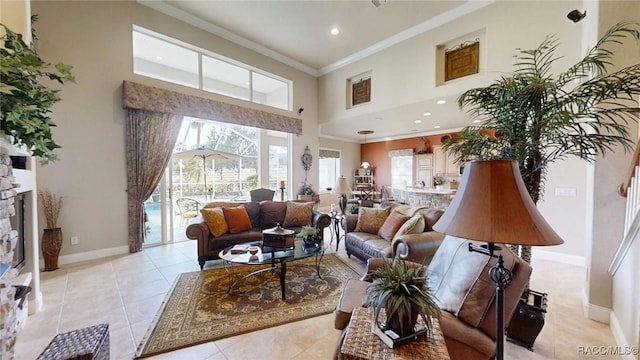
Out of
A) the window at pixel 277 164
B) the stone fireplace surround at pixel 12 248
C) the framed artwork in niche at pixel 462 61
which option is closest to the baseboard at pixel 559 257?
the framed artwork in niche at pixel 462 61

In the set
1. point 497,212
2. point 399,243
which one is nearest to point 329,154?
point 399,243

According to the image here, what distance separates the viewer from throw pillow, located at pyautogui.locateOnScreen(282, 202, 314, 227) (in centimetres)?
446

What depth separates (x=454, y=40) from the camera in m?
4.57

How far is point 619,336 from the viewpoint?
6.71 ft

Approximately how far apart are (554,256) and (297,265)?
4209mm

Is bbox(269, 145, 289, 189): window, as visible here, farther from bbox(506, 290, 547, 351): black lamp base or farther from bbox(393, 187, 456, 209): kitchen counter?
bbox(506, 290, 547, 351): black lamp base

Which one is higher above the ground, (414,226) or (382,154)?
(382,154)

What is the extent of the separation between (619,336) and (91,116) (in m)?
6.77

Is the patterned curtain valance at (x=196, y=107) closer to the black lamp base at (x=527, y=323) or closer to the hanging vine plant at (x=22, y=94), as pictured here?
the hanging vine plant at (x=22, y=94)

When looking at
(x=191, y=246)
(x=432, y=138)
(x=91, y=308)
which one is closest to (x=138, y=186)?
(x=191, y=246)

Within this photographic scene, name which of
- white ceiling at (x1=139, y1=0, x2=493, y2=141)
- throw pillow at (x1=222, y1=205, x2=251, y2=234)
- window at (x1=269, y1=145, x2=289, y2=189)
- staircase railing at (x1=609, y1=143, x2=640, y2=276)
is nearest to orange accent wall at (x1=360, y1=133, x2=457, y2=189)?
white ceiling at (x1=139, y1=0, x2=493, y2=141)

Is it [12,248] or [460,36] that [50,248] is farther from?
[460,36]

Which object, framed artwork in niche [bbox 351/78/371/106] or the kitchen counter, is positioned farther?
framed artwork in niche [bbox 351/78/371/106]

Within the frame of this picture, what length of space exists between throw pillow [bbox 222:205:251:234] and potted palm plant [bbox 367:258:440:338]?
3145mm
